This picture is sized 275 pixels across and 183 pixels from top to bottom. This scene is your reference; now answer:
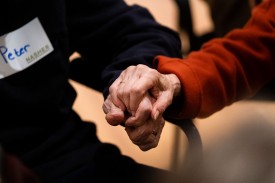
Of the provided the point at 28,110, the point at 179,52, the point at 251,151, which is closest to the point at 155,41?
the point at 179,52

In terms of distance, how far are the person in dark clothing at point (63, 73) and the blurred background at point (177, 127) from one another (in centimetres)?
3

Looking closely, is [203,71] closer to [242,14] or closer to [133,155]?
[133,155]

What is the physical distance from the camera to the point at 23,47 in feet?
2.46

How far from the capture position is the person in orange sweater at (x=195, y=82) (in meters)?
0.61

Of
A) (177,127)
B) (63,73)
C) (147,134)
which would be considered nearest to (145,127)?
(147,134)

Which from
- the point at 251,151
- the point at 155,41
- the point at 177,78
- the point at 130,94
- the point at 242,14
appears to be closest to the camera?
the point at 251,151

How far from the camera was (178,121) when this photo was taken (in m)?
0.74

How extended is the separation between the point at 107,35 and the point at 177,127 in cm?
27

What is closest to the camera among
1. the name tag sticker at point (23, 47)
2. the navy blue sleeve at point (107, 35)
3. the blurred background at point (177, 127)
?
the blurred background at point (177, 127)

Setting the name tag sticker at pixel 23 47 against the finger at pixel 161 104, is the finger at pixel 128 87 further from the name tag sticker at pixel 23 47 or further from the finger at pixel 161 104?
the name tag sticker at pixel 23 47

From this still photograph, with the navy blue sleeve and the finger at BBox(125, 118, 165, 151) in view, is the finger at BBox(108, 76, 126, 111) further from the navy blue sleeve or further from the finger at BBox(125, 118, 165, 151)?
the navy blue sleeve

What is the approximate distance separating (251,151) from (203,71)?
352 millimetres

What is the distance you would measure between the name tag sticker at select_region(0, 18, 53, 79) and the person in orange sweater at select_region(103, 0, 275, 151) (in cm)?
19

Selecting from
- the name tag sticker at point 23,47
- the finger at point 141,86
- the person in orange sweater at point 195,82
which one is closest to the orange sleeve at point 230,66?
the person in orange sweater at point 195,82
